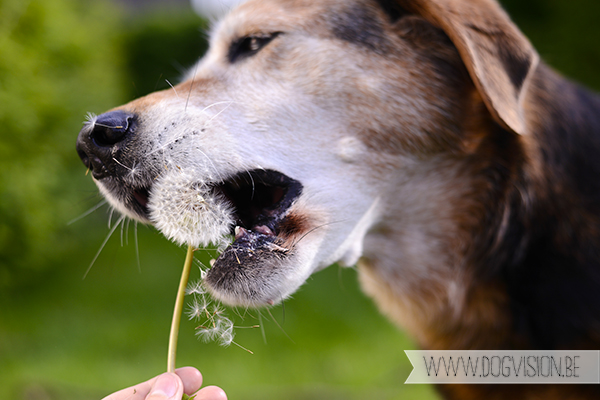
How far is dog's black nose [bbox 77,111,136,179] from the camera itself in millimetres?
1435

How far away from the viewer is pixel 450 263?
1851mm

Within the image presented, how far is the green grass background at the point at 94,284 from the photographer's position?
3688mm

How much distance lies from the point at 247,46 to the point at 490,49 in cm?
95

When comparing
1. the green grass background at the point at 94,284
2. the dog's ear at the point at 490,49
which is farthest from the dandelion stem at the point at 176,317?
the green grass background at the point at 94,284

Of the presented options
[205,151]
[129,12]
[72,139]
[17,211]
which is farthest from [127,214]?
[129,12]

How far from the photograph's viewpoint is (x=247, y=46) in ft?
6.01

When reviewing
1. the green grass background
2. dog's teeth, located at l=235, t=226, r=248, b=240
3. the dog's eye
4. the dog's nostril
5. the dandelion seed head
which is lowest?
the green grass background

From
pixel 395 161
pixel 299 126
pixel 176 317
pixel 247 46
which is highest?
pixel 247 46

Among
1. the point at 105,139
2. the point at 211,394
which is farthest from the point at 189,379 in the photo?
the point at 105,139

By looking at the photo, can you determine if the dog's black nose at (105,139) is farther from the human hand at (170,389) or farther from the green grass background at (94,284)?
the green grass background at (94,284)

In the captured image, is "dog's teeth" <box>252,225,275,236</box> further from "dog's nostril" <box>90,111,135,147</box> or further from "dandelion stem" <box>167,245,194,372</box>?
"dog's nostril" <box>90,111,135,147</box>

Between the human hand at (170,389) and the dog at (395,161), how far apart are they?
279 mm

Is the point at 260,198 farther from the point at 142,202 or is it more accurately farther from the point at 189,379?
the point at 189,379

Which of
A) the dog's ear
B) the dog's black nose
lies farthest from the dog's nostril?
the dog's ear
